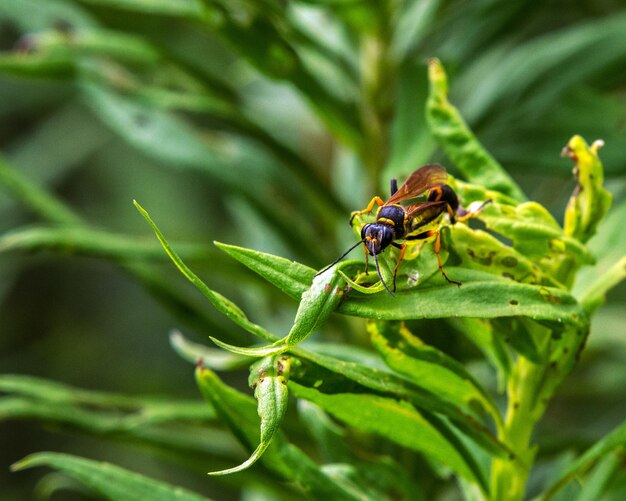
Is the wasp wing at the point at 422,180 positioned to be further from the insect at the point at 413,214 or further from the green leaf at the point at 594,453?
the green leaf at the point at 594,453

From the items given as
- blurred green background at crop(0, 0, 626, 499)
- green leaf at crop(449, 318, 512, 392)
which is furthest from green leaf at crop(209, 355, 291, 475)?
blurred green background at crop(0, 0, 626, 499)

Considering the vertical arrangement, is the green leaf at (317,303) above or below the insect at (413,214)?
below

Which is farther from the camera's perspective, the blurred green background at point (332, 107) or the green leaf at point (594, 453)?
the blurred green background at point (332, 107)

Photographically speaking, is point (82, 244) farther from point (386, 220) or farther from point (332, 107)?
point (386, 220)

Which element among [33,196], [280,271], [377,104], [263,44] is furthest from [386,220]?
[33,196]

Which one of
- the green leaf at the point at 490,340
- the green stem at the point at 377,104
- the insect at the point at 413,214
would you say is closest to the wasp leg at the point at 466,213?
the insect at the point at 413,214

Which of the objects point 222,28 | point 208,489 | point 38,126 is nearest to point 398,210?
point 222,28

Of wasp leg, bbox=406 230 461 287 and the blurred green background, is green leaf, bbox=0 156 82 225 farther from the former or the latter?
wasp leg, bbox=406 230 461 287
